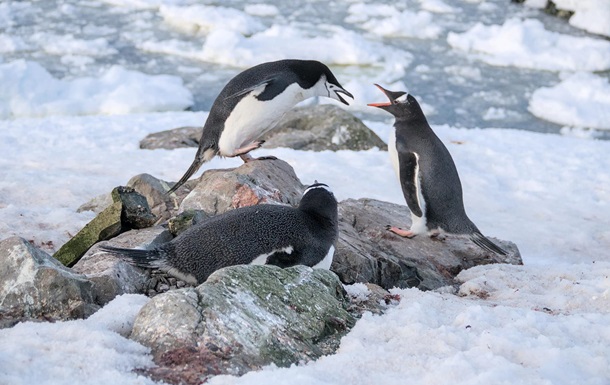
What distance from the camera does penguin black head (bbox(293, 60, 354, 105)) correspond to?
478 centimetres

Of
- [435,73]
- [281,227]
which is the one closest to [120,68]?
[435,73]

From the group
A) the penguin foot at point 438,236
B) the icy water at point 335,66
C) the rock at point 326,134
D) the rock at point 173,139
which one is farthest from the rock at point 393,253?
the icy water at point 335,66

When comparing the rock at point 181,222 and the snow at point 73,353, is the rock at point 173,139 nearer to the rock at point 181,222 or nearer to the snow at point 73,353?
the rock at point 181,222

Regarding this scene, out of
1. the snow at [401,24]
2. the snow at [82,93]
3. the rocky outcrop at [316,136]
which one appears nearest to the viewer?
the rocky outcrop at [316,136]

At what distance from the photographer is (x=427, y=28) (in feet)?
42.1

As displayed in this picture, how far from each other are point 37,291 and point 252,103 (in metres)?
2.09

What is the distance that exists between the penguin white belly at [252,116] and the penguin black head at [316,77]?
76 mm

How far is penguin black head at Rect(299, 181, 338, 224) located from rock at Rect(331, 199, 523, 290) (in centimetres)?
37

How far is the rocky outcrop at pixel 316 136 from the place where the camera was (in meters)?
7.53

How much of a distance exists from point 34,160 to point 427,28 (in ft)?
26.0

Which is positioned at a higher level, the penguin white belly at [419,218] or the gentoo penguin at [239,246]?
the gentoo penguin at [239,246]

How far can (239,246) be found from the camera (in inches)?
123

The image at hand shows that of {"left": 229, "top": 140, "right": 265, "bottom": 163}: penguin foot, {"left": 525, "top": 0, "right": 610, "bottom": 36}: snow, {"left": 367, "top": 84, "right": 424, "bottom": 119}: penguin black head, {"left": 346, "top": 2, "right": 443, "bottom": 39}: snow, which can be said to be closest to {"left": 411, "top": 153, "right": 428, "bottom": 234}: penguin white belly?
{"left": 367, "top": 84, "right": 424, "bottom": 119}: penguin black head

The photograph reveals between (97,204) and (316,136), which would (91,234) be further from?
(316,136)
